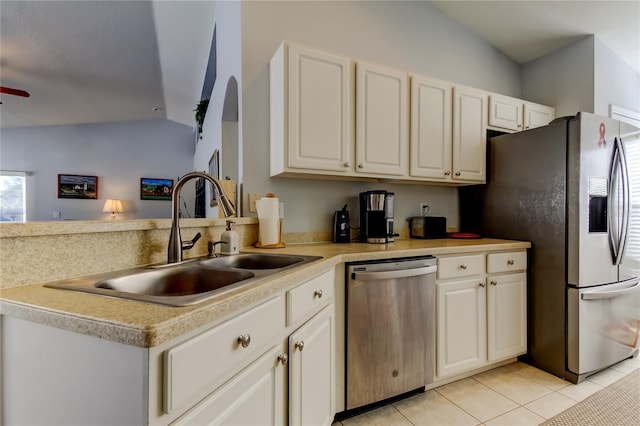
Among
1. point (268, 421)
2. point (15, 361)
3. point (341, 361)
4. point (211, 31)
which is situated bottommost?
point (341, 361)

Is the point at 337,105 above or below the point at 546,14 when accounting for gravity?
below

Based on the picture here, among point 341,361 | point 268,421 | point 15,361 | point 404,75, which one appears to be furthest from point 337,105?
point 15,361

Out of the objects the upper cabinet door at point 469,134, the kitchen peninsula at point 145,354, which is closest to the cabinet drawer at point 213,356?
the kitchen peninsula at point 145,354

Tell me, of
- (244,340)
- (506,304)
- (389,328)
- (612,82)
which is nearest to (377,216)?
(389,328)

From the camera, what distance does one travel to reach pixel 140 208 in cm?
619

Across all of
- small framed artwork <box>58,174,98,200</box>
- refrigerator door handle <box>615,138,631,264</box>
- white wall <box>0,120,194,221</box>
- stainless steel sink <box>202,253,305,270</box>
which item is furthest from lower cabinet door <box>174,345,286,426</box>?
small framed artwork <box>58,174,98,200</box>

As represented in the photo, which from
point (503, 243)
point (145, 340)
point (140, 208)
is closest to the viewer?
point (145, 340)

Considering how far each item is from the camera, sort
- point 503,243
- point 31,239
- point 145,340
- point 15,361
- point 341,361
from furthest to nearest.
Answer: point 503,243, point 341,361, point 31,239, point 15,361, point 145,340

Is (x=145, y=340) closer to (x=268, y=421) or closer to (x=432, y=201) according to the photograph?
(x=268, y=421)

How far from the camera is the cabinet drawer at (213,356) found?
0.59 meters

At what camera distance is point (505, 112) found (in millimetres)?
2619

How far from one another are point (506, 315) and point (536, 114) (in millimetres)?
1951

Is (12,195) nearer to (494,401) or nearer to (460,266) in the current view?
(460,266)

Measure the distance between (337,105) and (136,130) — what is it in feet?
19.7
